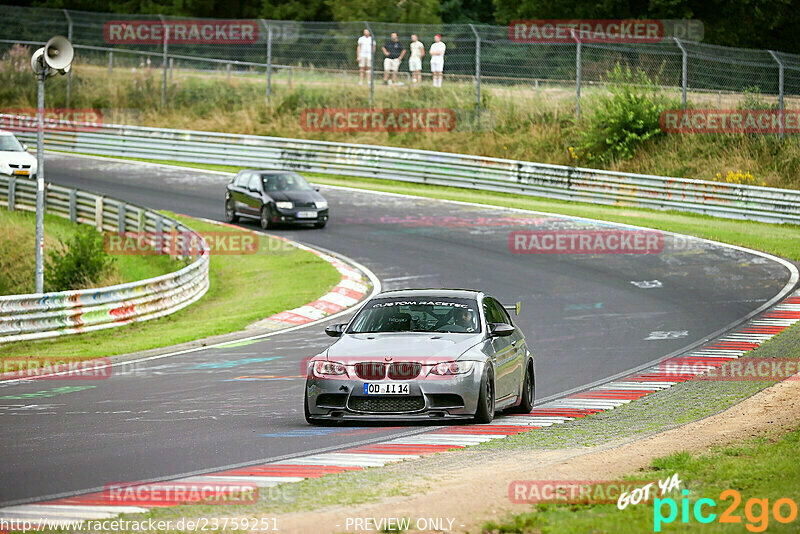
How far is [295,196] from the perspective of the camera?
103 feet

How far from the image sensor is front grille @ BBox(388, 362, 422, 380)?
1101 cm

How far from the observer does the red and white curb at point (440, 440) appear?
296 inches

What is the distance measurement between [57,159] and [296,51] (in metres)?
9.79

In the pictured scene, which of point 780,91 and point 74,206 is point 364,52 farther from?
point 780,91

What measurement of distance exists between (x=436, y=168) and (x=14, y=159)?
43.5ft

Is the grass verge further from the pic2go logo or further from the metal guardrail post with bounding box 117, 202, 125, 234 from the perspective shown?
the pic2go logo

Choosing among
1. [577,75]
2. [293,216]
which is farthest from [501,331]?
[577,75]

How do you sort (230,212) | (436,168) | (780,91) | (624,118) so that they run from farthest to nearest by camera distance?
1. (436,168)
2. (624,118)
3. (780,91)
4. (230,212)

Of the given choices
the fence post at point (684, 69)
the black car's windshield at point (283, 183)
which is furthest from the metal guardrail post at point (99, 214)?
the fence post at point (684, 69)

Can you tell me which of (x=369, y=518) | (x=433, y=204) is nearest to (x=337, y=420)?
(x=369, y=518)

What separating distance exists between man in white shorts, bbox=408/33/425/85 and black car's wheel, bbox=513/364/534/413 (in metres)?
29.9

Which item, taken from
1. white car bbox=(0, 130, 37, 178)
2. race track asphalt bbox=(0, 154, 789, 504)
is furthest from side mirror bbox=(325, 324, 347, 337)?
white car bbox=(0, 130, 37, 178)

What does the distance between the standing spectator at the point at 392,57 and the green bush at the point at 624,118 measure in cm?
783

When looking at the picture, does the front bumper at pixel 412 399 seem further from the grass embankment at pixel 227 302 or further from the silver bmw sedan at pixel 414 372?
the grass embankment at pixel 227 302
